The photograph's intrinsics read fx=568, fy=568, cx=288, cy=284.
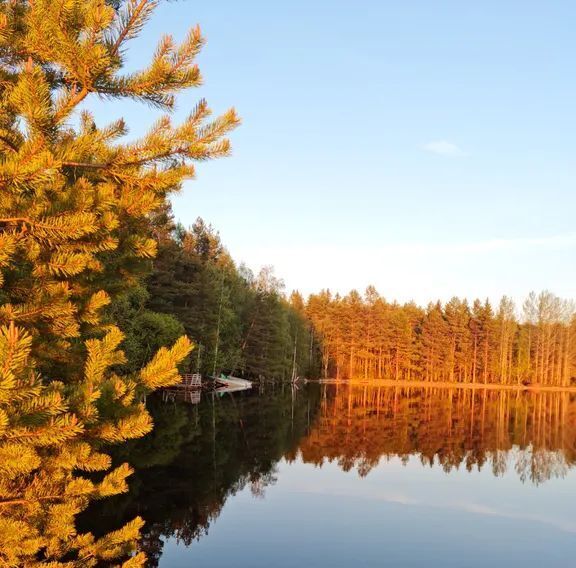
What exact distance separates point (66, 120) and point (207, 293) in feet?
149

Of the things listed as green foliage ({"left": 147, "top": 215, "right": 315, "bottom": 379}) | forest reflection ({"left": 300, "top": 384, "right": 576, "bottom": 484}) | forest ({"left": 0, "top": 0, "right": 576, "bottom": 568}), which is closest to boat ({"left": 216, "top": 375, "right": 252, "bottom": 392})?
green foliage ({"left": 147, "top": 215, "right": 315, "bottom": 379})

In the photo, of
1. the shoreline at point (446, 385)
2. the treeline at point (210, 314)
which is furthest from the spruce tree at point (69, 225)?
the shoreline at point (446, 385)

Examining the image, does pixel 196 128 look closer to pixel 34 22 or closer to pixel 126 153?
pixel 126 153

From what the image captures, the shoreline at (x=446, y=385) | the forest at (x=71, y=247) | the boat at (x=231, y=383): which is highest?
the forest at (x=71, y=247)

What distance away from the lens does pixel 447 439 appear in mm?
27562

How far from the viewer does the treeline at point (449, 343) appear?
8812cm

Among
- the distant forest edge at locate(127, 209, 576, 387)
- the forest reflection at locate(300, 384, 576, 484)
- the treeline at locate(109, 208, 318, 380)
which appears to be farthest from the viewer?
the distant forest edge at locate(127, 209, 576, 387)

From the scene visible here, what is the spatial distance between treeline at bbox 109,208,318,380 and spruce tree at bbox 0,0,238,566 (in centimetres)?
2417

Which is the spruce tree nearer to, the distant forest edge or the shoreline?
the distant forest edge

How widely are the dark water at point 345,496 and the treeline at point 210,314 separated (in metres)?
9.53

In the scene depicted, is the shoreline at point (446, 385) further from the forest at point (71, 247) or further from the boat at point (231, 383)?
the forest at point (71, 247)

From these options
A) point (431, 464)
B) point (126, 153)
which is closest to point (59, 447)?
point (126, 153)

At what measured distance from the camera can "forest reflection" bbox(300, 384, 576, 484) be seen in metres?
21.9

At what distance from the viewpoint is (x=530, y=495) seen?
58.9 ft
